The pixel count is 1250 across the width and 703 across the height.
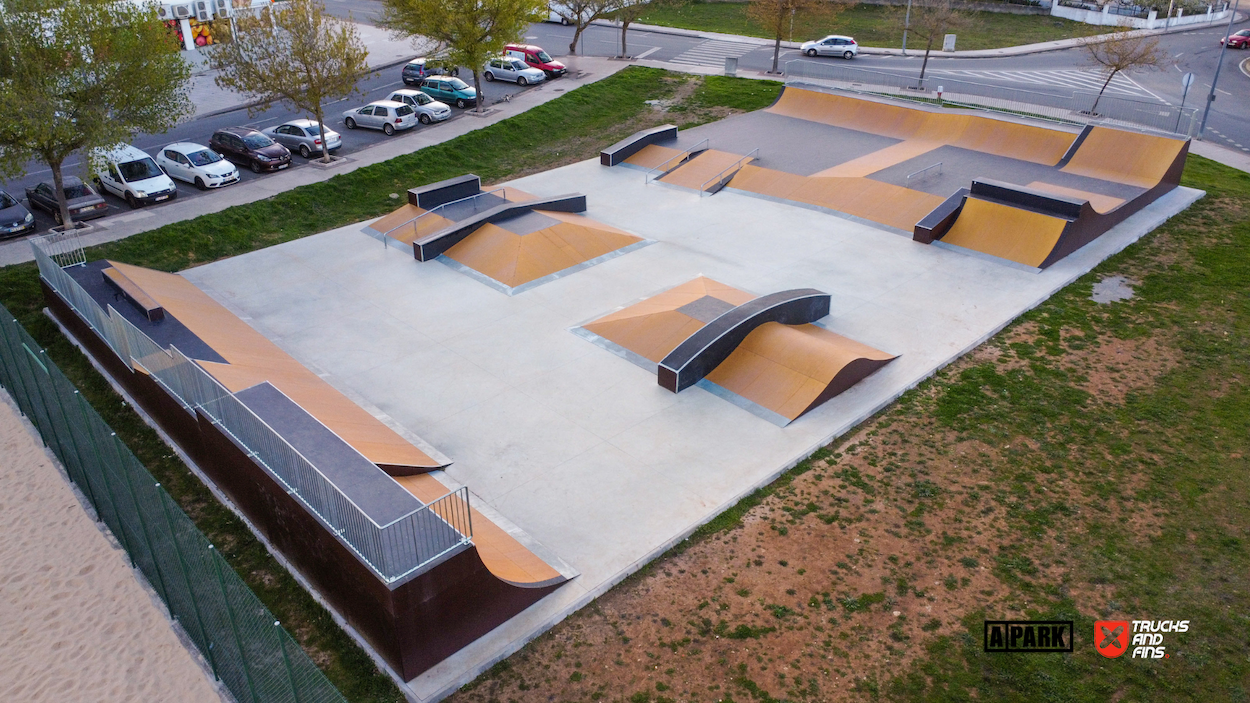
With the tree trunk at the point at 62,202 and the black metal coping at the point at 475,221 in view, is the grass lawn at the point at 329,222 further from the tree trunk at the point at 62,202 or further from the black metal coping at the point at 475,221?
the black metal coping at the point at 475,221

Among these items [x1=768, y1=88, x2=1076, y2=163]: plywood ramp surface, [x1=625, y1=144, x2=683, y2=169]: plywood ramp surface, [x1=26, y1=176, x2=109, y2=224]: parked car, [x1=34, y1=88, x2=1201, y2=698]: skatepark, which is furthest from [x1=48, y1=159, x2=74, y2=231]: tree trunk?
[x1=768, y1=88, x2=1076, y2=163]: plywood ramp surface

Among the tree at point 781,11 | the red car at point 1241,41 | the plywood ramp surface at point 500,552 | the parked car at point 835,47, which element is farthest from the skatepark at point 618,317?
the red car at point 1241,41

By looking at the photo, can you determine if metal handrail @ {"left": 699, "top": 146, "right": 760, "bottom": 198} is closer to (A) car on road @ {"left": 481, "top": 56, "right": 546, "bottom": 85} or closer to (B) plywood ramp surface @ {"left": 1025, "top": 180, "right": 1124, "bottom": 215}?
(B) plywood ramp surface @ {"left": 1025, "top": 180, "right": 1124, "bottom": 215}

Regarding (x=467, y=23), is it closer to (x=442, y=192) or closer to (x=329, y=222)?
(x=442, y=192)

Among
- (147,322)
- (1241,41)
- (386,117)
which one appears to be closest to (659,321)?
(147,322)

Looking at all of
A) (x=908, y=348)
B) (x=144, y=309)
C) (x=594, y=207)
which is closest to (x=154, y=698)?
(x=144, y=309)

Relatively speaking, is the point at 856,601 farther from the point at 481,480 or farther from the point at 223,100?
the point at 223,100
